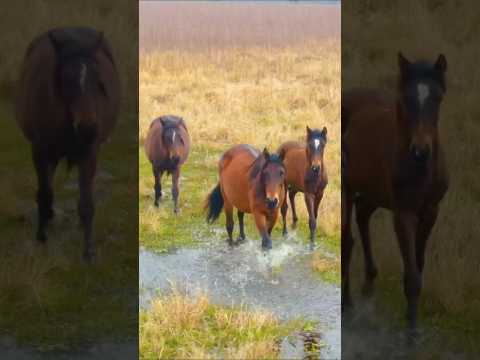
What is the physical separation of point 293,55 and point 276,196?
2578 millimetres

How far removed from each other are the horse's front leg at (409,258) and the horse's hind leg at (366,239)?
166 mm

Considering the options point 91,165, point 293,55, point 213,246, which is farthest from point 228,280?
point 293,55

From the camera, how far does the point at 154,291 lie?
14.0 feet

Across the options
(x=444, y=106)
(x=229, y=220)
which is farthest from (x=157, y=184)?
A: (x=444, y=106)

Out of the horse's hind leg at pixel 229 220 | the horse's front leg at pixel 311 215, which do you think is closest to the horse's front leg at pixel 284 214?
the horse's front leg at pixel 311 215

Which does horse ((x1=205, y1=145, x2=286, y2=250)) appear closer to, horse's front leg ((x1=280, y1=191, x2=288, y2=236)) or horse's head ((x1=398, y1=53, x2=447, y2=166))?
horse's front leg ((x1=280, y1=191, x2=288, y2=236))

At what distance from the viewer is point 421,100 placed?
3211 mm

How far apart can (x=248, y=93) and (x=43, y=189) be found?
279 centimetres

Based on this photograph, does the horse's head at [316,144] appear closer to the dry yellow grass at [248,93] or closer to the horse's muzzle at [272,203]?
the horse's muzzle at [272,203]

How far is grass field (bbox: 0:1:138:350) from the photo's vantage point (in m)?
3.37

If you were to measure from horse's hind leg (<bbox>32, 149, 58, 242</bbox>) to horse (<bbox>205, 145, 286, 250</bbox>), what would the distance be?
143cm

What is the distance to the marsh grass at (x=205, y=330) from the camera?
3758 mm

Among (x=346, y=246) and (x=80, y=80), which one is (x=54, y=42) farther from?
(x=346, y=246)

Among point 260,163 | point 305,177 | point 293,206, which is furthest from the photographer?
point 293,206
